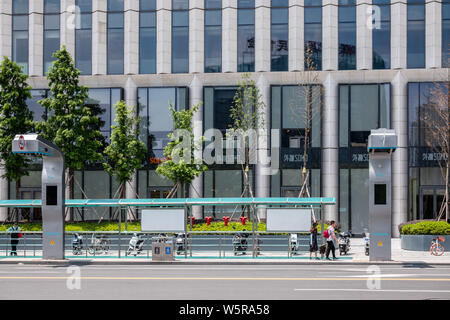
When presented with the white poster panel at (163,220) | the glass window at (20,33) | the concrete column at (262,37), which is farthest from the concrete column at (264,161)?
the glass window at (20,33)

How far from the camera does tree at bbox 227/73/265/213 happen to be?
127 feet

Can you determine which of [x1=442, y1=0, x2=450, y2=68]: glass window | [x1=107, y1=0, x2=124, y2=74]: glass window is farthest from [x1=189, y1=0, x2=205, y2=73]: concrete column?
[x1=442, y1=0, x2=450, y2=68]: glass window

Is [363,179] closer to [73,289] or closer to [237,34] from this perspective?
[237,34]

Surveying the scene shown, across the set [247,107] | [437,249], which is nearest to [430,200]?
[437,249]

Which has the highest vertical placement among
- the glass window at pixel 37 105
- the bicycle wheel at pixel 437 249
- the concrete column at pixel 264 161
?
the glass window at pixel 37 105

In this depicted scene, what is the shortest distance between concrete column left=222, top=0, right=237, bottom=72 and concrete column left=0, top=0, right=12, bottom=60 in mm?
16445

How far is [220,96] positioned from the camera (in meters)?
41.5

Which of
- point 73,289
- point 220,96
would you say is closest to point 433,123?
point 220,96

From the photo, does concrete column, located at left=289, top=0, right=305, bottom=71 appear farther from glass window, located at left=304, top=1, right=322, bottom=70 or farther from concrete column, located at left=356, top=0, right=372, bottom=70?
concrete column, located at left=356, top=0, right=372, bottom=70

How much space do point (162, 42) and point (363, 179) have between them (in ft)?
58.6

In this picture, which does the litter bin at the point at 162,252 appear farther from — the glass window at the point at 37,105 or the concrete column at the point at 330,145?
the glass window at the point at 37,105

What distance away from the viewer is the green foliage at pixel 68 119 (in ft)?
120

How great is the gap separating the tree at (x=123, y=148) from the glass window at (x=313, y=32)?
13482 millimetres

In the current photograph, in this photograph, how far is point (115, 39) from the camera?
42.5 m
